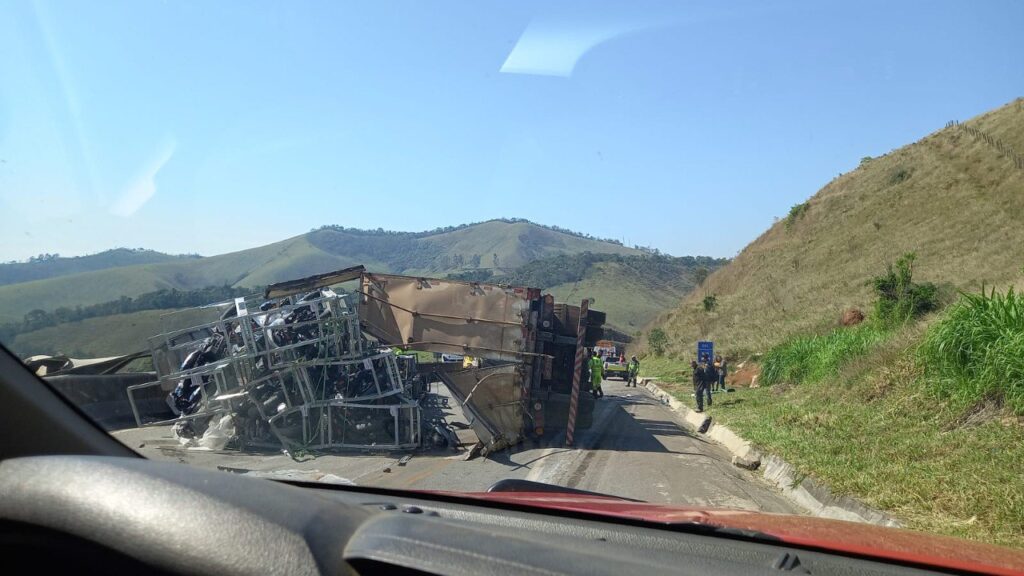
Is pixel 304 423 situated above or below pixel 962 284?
below

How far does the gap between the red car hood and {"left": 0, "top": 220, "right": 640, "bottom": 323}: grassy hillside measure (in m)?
3.49

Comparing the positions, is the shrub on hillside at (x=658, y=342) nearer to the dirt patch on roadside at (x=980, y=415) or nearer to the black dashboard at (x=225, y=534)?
the dirt patch on roadside at (x=980, y=415)

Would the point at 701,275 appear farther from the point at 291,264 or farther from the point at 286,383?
the point at 286,383

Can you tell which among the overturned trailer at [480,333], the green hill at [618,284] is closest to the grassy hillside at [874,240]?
the green hill at [618,284]

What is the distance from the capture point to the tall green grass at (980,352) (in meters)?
10.7

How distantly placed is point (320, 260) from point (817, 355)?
63685 mm

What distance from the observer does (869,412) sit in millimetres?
13500

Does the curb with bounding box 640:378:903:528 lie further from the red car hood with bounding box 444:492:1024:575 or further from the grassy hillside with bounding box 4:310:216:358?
the grassy hillside with bounding box 4:310:216:358

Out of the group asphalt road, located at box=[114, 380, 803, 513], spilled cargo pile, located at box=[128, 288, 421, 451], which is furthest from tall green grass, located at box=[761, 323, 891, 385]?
spilled cargo pile, located at box=[128, 288, 421, 451]

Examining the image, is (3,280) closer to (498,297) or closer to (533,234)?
(498,297)

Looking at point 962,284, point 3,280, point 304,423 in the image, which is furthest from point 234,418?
point 962,284

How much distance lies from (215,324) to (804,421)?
10790mm

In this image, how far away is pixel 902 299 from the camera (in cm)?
2555

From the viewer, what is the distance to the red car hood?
9.18ft
